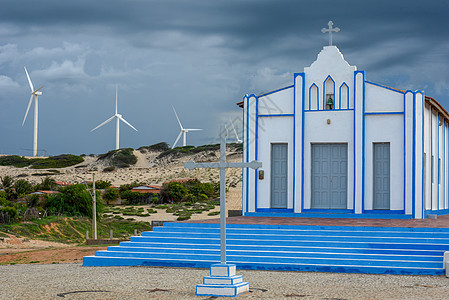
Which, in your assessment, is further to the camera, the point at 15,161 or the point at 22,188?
the point at 15,161

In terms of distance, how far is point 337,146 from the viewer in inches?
819

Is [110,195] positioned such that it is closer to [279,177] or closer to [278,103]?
[279,177]

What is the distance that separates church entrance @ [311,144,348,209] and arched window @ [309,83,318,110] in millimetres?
1279

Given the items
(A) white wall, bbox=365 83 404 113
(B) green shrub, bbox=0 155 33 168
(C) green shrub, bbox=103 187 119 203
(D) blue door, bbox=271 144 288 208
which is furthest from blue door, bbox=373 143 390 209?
(B) green shrub, bbox=0 155 33 168

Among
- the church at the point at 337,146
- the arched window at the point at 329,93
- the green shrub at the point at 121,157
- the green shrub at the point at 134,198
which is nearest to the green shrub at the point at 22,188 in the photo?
the green shrub at the point at 134,198

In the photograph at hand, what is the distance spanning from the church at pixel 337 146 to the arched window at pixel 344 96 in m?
0.03

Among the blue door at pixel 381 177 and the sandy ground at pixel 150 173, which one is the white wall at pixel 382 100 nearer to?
the blue door at pixel 381 177

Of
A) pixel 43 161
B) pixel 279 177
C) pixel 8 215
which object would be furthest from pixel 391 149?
pixel 43 161

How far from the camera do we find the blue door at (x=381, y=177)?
20203mm

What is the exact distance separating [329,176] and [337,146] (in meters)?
1.01

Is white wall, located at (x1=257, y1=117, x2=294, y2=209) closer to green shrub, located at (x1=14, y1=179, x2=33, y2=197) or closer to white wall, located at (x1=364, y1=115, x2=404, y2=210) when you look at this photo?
white wall, located at (x1=364, y1=115, x2=404, y2=210)

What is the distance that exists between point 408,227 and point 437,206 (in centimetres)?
787

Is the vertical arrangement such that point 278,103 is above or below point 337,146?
above

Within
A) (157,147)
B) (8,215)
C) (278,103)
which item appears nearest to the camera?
(278,103)
